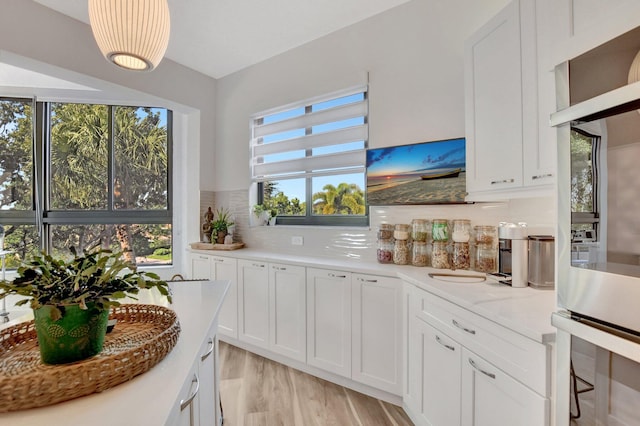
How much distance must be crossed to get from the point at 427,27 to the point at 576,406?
241cm

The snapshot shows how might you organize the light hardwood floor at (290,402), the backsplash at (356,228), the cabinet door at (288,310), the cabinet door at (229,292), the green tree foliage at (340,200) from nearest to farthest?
the backsplash at (356,228), the light hardwood floor at (290,402), the cabinet door at (288,310), the green tree foliage at (340,200), the cabinet door at (229,292)

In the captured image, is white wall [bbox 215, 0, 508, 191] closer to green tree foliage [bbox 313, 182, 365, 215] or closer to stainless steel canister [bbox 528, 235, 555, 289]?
green tree foliage [bbox 313, 182, 365, 215]

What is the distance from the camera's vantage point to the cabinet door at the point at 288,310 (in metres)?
2.50

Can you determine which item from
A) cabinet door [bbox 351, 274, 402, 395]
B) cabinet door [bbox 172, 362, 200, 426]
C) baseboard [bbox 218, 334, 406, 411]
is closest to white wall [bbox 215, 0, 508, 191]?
cabinet door [bbox 351, 274, 402, 395]

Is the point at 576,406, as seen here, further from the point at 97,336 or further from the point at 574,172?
the point at 97,336

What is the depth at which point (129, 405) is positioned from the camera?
65 cm

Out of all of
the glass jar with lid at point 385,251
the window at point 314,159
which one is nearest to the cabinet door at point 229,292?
the window at point 314,159

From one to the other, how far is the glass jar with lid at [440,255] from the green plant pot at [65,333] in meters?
1.93

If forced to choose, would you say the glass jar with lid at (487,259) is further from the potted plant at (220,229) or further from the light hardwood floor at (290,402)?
the potted plant at (220,229)

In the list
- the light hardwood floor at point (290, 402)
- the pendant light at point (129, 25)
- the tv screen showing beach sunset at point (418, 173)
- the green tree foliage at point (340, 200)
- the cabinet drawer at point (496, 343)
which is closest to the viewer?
the cabinet drawer at point (496, 343)

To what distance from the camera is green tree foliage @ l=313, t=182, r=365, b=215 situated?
2799 millimetres

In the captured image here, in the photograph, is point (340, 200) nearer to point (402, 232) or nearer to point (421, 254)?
point (402, 232)

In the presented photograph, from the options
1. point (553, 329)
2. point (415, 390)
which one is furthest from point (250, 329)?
point (553, 329)

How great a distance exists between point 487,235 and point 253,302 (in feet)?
6.60
